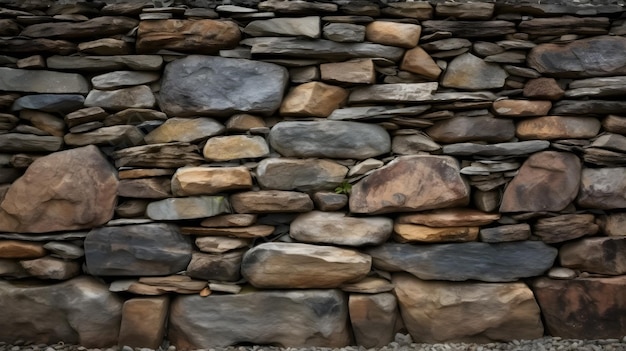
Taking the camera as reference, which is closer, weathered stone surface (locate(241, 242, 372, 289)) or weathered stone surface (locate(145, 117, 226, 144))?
weathered stone surface (locate(241, 242, 372, 289))

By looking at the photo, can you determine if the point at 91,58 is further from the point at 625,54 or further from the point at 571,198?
the point at 625,54

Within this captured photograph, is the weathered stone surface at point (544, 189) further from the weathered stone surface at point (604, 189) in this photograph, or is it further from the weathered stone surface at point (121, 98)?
the weathered stone surface at point (121, 98)

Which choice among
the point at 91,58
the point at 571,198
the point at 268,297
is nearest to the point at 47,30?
the point at 91,58

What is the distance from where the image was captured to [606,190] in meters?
2.36

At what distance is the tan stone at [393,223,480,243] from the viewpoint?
2.34 m

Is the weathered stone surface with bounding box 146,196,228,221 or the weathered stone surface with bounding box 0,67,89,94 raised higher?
the weathered stone surface with bounding box 0,67,89,94

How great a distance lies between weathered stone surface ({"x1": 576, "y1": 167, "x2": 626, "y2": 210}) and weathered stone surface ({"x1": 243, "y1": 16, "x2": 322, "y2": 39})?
171cm

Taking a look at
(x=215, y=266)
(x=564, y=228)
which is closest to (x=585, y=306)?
(x=564, y=228)

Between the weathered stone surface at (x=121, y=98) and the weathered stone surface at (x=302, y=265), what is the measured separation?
106 centimetres

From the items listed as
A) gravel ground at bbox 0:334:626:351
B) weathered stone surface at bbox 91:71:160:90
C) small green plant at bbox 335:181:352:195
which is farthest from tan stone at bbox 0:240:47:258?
small green plant at bbox 335:181:352:195

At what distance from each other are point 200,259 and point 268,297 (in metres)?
0.43

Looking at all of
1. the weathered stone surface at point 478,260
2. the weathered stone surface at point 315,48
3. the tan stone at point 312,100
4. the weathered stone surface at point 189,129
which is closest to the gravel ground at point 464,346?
the weathered stone surface at point 478,260

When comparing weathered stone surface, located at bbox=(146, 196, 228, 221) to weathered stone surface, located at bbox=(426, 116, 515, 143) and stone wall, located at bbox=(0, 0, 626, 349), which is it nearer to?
stone wall, located at bbox=(0, 0, 626, 349)

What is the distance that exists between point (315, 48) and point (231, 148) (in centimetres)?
73
